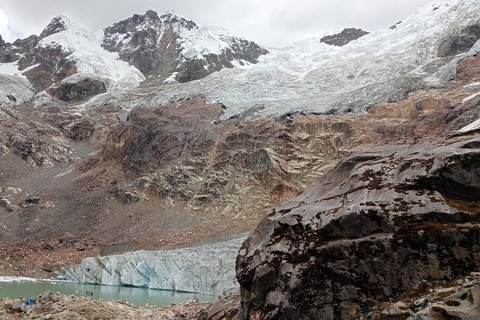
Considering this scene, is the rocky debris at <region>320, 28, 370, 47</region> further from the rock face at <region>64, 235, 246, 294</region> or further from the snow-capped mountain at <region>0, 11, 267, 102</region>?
the rock face at <region>64, 235, 246, 294</region>

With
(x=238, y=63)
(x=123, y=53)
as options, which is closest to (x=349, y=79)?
(x=238, y=63)

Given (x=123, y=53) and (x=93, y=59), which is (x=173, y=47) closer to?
(x=123, y=53)

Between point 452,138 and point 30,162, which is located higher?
point 30,162

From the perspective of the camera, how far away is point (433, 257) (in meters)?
6.59

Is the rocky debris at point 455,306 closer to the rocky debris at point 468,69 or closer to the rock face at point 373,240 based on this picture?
the rock face at point 373,240

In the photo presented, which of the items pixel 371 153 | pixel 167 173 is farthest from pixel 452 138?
pixel 167 173

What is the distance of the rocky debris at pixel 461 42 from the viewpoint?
66.8 metres

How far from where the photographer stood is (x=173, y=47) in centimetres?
14975

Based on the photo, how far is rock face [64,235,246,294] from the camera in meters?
30.3

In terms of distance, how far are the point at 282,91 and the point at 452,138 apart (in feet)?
249

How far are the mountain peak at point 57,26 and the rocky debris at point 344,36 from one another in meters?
112

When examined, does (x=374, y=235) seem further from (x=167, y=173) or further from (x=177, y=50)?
(x=177, y=50)

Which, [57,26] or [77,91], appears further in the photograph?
[57,26]

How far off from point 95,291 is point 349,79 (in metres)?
69.6
